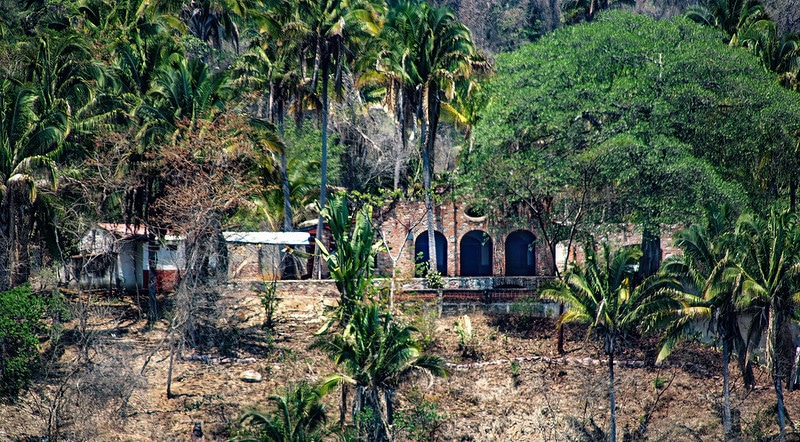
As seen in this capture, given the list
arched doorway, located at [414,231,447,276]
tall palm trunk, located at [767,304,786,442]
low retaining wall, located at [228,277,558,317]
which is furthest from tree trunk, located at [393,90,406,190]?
tall palm trunk, located at [767,304,786,442]

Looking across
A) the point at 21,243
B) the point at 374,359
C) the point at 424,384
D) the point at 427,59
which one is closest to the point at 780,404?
the point at 424,384

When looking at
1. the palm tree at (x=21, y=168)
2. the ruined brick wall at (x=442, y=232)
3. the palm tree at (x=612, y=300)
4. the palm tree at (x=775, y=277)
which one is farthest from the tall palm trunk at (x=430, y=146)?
the palm tree at (x=21, y=168)

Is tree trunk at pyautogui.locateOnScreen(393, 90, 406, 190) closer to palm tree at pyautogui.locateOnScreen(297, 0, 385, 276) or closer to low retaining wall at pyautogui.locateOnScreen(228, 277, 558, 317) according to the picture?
palm tree at pyautogui.locateOnScreen(297, 0, 385, 276)

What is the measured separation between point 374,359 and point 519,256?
57.5ft

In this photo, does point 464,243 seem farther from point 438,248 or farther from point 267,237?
point 267,237

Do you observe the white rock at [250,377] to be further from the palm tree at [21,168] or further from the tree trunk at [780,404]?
the tree trunk at [780,404]

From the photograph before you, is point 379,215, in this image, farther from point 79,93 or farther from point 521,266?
point 79,93

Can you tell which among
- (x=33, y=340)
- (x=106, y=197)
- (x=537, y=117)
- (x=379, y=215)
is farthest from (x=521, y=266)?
(x=33, y=340)

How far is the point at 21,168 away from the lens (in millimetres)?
28469

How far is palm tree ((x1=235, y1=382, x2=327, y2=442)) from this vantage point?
2600 cm

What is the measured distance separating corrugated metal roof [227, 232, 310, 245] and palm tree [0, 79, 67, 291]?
638 centimetres

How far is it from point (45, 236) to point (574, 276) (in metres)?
16.5

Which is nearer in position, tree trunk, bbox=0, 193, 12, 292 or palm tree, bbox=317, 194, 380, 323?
palm tree, bbox=317, 194, 380, 323

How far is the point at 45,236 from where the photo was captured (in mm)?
30344
